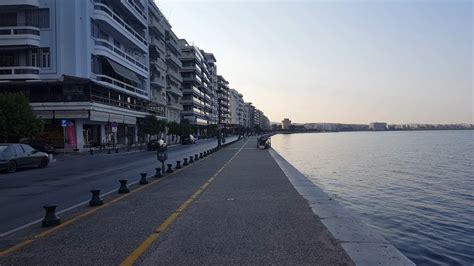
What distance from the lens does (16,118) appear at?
93.8 ft

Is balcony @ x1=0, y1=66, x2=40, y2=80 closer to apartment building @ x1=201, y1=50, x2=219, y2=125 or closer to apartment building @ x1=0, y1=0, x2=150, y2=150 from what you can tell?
apartment building @ x1=0, y1=0, x2=150, y2=150

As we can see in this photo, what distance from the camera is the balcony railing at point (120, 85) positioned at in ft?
151

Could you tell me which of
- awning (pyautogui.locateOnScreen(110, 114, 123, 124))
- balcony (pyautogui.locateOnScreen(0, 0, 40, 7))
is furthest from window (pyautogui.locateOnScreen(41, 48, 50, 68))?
awning (pyautogui.locateOnScreen(110, 114, 123, 124))

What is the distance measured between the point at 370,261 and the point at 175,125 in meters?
69.6

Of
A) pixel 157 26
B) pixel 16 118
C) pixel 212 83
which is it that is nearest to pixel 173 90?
pixel 157 26

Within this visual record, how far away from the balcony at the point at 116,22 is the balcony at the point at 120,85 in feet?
19.1

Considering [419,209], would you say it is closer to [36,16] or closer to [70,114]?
[70,114]

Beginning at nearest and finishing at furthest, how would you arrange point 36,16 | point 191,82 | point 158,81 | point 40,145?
point 40,145, point 36,16, point 158,81, point 191,82

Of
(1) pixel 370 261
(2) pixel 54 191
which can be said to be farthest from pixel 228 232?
(2) pixel 54 191

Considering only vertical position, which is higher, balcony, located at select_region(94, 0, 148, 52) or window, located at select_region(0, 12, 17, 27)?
balcony, located at select_region(94, 0, 148, 52)

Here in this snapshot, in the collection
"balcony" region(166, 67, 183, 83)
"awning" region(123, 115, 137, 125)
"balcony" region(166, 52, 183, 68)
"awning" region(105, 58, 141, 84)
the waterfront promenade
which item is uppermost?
"balcony" region(166, 52, 183, 68)

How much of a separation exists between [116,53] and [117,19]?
4100 mm

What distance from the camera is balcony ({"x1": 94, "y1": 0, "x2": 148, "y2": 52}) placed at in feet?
149

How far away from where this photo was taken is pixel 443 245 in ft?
30.7
